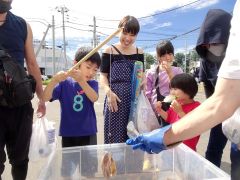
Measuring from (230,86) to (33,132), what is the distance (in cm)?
152

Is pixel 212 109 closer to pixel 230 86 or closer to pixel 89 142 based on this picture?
pixel 230 86

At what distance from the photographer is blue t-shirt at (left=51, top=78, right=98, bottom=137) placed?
100 inches

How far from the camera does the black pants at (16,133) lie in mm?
2043

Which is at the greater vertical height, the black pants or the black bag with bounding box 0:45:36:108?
the black bag with bounding box 0:45:36:108

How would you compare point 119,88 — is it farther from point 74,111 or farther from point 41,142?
point 41,142

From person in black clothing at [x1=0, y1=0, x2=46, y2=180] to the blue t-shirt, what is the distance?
33 centimetres

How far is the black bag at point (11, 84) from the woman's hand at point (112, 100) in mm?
750

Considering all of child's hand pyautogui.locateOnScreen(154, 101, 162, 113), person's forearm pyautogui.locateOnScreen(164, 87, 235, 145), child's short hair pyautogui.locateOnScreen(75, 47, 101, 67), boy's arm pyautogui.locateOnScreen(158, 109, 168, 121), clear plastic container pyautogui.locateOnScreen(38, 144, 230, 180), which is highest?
child's short hair pyautogui.locateOnScreen(75, 47, 101, 67)

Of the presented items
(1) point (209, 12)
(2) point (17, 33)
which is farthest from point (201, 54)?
(2) point (17, 33)

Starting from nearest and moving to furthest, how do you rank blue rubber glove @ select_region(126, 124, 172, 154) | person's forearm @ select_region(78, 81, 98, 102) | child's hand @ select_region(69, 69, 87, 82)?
1. blue rubber glove @ select_region(126, 124, 172, 154)
2. child's hand @ select_region(69, 69, 87, 82)
3. person's forearm @ select_region(78, 81, 98, 102)

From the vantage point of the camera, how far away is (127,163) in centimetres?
247

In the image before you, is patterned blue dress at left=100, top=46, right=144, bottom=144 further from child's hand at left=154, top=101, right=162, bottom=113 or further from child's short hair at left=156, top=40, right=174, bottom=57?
child's short hair at left=156, top=40, right=174, bottom=57

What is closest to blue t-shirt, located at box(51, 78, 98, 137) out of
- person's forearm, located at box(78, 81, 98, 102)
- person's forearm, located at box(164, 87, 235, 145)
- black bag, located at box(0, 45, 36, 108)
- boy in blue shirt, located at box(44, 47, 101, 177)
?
boy in blue shirt, located at box(44, 47, 101, 177)

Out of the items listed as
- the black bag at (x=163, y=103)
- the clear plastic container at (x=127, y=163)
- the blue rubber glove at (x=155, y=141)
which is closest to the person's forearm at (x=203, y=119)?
the blue rubber glove at (x=155, y=141)
